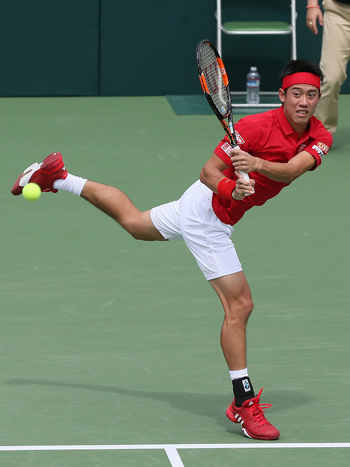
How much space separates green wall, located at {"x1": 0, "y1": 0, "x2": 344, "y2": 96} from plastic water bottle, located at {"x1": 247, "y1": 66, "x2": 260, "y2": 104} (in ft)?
2.14

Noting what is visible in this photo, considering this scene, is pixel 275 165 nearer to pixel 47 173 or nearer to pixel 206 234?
pixel 206 234

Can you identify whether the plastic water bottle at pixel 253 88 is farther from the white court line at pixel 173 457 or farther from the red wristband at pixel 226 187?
the white court line at pixel 173 457

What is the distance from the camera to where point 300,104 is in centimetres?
514

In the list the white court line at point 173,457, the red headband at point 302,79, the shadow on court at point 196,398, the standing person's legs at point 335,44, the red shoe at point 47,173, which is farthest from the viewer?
the standing person's legs at point 335,44

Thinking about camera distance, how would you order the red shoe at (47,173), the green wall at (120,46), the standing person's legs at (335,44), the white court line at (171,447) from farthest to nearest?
the green wall at (120,46)
the standing person's legs at (335,44)
the red shoe at (47,173)
the white court line at (171,447)

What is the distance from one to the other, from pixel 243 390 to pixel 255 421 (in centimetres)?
16

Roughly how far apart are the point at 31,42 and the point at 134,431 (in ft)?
27.7

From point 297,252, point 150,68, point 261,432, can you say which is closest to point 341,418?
point 261,432

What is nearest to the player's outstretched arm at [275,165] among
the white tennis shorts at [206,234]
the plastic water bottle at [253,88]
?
the white tennis shorts at [206,234]

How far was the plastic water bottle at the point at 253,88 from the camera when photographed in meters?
12.2

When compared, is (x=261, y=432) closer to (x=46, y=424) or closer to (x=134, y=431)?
(x=134, y=431)

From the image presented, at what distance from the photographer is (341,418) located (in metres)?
5.25

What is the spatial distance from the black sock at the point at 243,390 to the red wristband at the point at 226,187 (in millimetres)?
912

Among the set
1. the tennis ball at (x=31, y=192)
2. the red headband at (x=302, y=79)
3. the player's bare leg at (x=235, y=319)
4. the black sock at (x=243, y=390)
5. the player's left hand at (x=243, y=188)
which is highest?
the red headband at (x=302, y=79)
